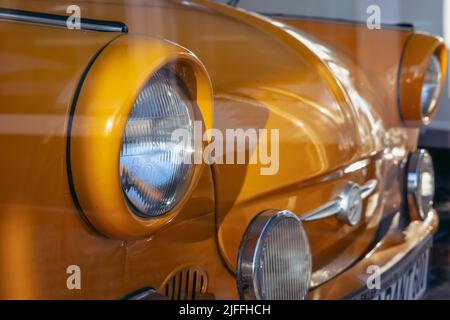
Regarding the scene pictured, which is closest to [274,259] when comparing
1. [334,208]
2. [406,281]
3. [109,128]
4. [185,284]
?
[185,284]

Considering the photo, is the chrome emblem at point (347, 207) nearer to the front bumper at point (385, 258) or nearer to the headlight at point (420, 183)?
the front bumper at point (385, 258)

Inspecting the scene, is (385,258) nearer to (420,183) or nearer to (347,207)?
(347,207)

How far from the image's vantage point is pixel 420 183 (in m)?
1.63

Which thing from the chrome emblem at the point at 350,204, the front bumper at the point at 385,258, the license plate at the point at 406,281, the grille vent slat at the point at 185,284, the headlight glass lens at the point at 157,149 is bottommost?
the license plate at the point at 406,281

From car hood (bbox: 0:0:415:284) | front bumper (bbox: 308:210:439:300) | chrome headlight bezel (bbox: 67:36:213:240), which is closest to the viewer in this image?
chrome headlight bezel (bbox: 67:36:213:240)

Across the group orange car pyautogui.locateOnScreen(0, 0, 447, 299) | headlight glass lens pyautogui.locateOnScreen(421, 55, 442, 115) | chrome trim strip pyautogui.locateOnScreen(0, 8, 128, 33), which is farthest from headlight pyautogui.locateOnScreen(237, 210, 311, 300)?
headlight glass lens pyautogui.locateOnScreen(421, 55, 442, 115)

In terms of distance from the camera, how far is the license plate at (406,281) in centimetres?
132

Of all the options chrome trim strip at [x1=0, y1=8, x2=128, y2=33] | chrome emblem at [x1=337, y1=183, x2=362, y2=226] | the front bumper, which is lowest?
the front bumper

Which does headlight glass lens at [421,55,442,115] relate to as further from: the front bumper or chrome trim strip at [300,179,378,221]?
chrome trim strip at [300,179,378,221]

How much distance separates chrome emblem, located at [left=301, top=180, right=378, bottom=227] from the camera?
127cm

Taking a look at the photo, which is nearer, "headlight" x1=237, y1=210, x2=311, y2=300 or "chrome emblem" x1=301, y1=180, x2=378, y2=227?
"headlight" x1=237, y1=210, x2=311, y2=300

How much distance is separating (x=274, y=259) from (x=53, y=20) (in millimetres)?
455

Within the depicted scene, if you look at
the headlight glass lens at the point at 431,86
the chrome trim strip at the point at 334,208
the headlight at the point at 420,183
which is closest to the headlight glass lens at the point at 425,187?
the headlight at the point at 420,183

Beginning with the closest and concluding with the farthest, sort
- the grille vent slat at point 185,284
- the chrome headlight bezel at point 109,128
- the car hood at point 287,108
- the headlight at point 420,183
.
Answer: the chrome headlight bezel at point 109,128 → the grille vent slat at point 185,284 → the car hood at point 287,108 → the headlight at point 420,183
